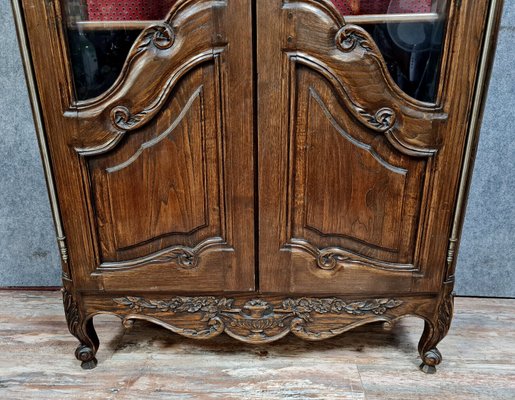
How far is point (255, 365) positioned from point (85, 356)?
1.16 ft

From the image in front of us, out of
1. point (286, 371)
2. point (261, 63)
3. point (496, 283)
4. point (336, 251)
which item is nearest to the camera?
point (261, 63)

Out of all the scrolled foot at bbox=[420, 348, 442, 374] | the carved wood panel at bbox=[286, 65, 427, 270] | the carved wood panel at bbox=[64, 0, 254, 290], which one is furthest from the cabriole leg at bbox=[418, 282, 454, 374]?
the carved wood panel at bbox=[64, 0, 254, 290]

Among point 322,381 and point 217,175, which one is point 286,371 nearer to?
point 322,381

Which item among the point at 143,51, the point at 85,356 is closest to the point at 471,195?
the point at 143,51

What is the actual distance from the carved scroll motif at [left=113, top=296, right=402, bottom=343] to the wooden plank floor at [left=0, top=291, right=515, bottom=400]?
3.7 inches

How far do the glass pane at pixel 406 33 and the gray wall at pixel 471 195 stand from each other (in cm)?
42

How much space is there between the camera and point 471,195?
1.20 metres

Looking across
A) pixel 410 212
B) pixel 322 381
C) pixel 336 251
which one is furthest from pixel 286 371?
pixel 410 212

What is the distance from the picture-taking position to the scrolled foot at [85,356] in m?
0.98

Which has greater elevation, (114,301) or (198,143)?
(198,143)

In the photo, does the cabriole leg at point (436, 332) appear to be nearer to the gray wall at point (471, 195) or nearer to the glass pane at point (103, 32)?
the gray wall at point (471, 195)

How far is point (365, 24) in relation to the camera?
30.0 inches

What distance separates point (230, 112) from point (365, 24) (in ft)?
0.85

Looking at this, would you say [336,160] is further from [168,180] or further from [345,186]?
[168,180]
